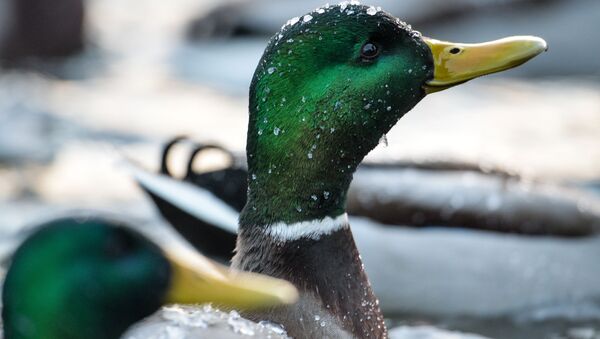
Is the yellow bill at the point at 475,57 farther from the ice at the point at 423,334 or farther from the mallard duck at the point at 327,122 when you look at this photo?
the ice at the point at 423,334

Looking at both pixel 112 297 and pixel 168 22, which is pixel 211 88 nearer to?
pixel 168 22

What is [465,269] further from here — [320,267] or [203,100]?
[203,100]

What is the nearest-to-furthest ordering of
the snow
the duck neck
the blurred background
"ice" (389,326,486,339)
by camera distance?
the duck neck, "ice" (389,326,486,339), the snow, the blurred background

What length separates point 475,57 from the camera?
382 centimetres

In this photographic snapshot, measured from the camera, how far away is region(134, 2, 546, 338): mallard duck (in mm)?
3727

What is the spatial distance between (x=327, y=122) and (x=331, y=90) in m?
0.09

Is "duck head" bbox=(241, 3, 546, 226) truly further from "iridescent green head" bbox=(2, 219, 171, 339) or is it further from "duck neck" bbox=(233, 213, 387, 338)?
"iridescent green head" bbox=(2, 219, 171, 339)

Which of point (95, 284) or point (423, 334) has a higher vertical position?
point (95, 284)

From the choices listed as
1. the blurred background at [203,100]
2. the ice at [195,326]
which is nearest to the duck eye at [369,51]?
the ice at [195,326]

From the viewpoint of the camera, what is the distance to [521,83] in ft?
33.7

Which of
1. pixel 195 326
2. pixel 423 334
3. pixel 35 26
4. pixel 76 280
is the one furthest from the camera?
pixel 35 26

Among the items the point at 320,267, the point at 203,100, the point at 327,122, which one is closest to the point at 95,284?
the point at 320,267

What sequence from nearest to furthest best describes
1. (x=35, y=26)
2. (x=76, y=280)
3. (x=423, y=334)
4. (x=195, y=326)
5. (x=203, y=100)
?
(x=76, y=280) < (x=195, y=326) < (x=423, y=334) < (x=203, y=100) < (x=35, y=26)

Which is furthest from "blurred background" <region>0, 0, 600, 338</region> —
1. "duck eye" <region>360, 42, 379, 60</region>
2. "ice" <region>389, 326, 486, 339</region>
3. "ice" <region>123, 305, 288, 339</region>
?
"ice" <region>123, 305, 288, 339</region>
